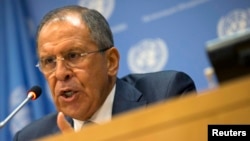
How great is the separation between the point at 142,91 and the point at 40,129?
53 cm

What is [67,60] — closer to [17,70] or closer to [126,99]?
[126,99]

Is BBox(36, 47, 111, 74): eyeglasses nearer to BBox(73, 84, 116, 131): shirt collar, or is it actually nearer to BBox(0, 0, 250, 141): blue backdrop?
BBox(73, 84, 116, 131): shirt collar

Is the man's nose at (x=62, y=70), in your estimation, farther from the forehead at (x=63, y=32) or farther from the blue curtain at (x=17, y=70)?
the blue curtain at (x=17, y=70)

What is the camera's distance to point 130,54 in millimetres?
3268

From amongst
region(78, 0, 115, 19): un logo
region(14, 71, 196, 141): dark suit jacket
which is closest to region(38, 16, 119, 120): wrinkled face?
region(14, 71, 196, 141): dark suit jacket

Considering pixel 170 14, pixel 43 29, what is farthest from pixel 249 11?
pixel 43 29

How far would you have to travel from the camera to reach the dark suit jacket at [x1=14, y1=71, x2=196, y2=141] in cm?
205

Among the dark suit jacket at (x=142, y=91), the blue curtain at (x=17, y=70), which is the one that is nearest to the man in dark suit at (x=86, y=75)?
the dark suit jacket at (x=142, y=91)

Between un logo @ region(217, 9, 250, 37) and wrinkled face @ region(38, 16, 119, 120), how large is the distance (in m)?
1.12

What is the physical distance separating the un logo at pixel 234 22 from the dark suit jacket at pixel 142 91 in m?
0.87

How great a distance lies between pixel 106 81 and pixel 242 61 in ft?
4.13

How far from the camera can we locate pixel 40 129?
228 cm

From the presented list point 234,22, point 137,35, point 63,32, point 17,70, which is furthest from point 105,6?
point 63,32

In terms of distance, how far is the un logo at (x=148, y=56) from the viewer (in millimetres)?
3139
